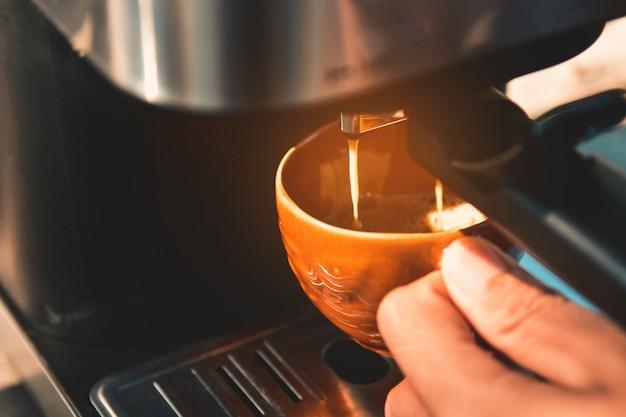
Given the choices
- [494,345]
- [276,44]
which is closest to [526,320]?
[494,345]

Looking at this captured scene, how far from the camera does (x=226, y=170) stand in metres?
0.41

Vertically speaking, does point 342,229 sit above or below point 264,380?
above

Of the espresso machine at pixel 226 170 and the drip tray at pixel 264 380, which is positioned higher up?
the espresso machine at pixel 226 170

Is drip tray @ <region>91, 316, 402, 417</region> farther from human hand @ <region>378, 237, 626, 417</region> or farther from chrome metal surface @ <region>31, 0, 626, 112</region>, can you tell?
chrome metal surface @ <region>31, 0, 626, 112</region>

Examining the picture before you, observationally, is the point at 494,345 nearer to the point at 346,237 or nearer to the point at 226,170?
the point at 346,237

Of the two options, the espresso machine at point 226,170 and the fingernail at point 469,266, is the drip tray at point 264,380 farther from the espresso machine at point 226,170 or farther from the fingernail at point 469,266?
the fingernail at point 469,266

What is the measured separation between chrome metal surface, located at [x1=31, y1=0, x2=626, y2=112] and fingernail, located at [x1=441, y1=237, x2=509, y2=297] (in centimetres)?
7

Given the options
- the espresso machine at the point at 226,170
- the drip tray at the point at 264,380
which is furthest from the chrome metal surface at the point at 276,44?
the drip tray at the point at 264,380

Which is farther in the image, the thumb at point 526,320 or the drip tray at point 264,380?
the drip tray at point 264,380

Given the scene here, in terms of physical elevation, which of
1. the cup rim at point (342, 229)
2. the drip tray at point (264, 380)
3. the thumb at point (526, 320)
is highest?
the cup rim at point (342, 229)

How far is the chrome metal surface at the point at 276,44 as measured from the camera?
0.76ft

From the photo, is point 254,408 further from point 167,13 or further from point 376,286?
point 167,13

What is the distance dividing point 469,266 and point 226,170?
0.50ft

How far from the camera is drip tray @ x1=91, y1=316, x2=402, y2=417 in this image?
0.39 metres
